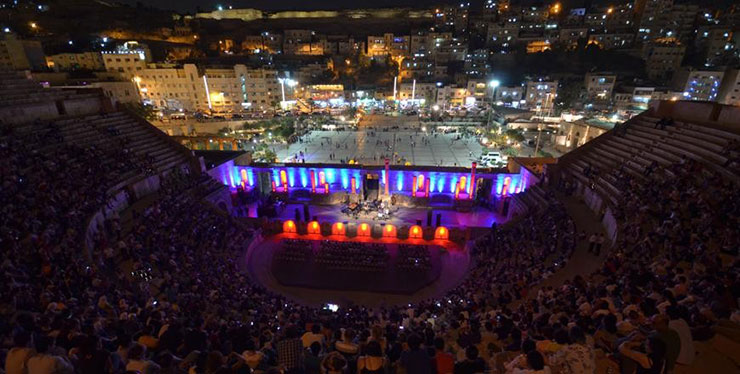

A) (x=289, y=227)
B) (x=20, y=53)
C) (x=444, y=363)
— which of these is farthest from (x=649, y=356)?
(x=20, y=53)

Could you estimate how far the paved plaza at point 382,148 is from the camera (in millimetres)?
42569

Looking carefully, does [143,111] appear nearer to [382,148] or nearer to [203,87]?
[203,87]

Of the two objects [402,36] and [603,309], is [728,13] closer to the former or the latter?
[402,36]

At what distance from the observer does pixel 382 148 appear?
1900 inches

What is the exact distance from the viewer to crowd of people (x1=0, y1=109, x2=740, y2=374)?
6.65 m

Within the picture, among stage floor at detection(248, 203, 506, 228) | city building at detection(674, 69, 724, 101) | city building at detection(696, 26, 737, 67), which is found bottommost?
stage floor at detection(248, 203, 506, 228)

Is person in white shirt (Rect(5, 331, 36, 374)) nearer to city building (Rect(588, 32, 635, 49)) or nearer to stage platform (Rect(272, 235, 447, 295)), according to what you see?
stage platform (Rect(272, 235, 447, 295))

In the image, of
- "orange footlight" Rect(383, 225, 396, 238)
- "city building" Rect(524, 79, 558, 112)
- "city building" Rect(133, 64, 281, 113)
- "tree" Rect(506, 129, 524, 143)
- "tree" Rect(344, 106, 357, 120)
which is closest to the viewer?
"orange footlight" Rect(383, 225, 396, 238)

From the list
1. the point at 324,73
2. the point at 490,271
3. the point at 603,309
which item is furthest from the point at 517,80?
the point at 603,309

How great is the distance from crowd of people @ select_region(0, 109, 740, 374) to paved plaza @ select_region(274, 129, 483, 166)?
21.5 m

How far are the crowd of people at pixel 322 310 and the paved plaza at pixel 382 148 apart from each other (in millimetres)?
21500

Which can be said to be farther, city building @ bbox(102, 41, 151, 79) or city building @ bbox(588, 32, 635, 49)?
city building @ bbox(588, 32, 635, 49)

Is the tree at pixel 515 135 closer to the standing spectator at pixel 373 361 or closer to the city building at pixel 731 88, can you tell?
the city building at pixel 731 88

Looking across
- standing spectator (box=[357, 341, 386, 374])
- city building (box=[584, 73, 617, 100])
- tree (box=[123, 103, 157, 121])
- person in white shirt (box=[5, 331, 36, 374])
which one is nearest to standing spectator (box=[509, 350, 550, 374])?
standing spectator (box=[357, 341, 386, 374])
